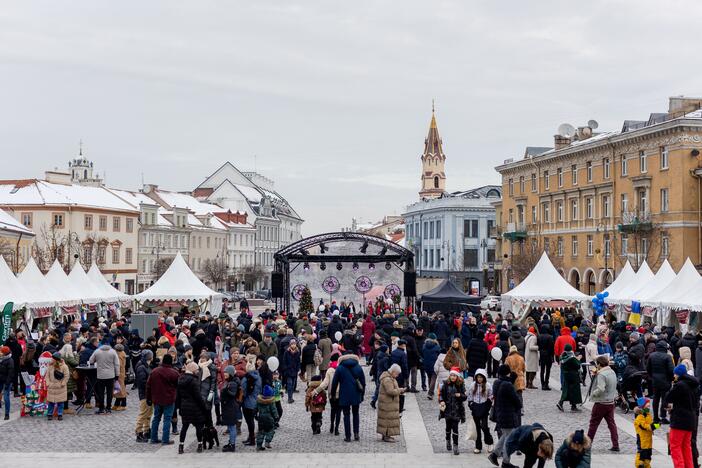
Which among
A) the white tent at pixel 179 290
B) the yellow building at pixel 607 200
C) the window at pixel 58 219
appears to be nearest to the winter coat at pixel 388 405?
the white tent at pixel 179 290

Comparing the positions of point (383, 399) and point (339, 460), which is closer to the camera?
point (339, 460)

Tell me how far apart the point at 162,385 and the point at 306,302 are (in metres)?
24.8

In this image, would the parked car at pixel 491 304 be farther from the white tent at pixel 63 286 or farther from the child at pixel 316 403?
the child at pixel 316 403

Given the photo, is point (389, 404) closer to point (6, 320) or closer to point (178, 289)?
point (6, 320)

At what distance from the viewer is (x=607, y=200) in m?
54.1

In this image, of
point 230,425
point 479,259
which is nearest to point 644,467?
point 230,425

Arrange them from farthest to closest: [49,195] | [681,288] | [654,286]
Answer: [49,195], [654,286], [681,288]

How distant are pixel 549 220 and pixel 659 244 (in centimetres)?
1410

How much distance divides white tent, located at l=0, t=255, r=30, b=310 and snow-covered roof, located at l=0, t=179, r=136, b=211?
1558 inches

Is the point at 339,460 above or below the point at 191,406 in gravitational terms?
below

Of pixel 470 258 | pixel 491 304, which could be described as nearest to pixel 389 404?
pixel 491 304

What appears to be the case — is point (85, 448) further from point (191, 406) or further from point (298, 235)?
point (298, 235)

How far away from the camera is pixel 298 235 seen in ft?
418

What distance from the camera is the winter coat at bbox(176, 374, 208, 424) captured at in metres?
12.8
